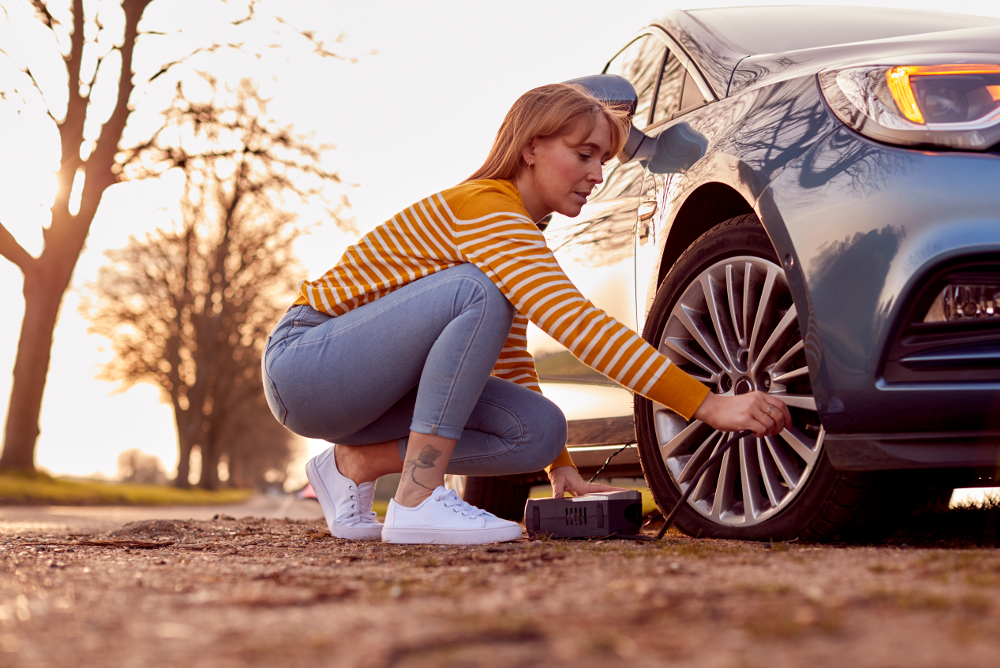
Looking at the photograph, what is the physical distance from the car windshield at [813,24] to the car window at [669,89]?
0.56ft

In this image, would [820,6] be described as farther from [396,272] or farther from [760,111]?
[396,272]

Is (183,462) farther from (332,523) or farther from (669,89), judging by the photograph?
(669,89)

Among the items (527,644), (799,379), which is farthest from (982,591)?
(799,379)

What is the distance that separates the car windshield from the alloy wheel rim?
35.0 inches

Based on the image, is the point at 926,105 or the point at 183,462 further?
the point at 183,462

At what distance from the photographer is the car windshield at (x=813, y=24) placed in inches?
122

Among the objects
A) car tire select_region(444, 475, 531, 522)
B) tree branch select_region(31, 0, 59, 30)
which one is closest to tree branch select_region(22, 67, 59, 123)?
tree branch select_region(31, 0, 59, 30)

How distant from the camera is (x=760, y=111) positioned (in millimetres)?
2426

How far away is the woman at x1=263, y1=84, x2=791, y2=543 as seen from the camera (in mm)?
2348

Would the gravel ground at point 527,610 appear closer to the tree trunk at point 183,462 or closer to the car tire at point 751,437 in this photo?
the car tire at point 751,437

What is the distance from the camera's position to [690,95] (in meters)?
3.10

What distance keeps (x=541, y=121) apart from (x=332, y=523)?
1.33 metres

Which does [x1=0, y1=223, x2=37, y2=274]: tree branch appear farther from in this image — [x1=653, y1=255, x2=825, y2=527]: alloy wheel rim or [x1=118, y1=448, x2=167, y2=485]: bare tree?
[x1=118, y1=448, x2=167, y2=485]: bare tree

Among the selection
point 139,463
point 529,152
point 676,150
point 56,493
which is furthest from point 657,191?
point 139,463
